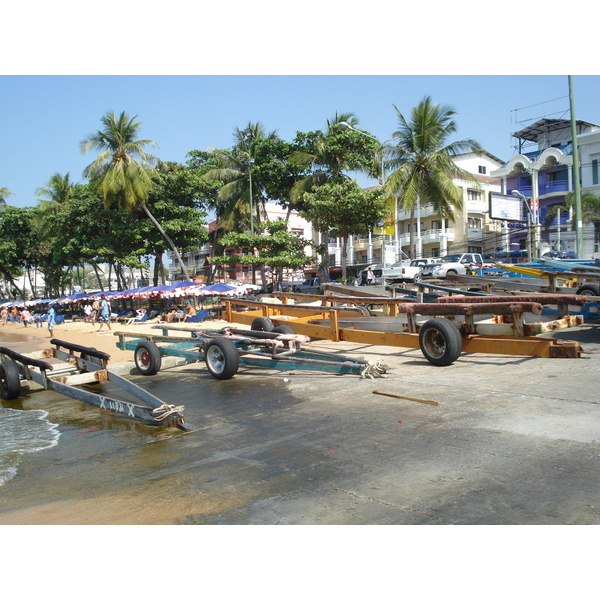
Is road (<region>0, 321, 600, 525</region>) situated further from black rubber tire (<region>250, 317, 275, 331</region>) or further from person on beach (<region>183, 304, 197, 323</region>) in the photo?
person on beach (<region>183, 304, 197, 323</region>)

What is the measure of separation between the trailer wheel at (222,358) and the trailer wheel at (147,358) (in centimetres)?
147

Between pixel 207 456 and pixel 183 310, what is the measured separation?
2728 centimetres

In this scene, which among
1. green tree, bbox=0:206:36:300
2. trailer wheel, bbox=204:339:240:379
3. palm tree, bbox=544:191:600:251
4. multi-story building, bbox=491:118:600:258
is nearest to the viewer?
trailer wheel, bbox=204:339:240:379

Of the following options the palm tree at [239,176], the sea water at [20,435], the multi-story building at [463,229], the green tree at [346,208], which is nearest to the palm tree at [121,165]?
the palm tree at [239,176]

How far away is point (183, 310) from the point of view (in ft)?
105

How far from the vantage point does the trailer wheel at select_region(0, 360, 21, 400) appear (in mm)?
8945

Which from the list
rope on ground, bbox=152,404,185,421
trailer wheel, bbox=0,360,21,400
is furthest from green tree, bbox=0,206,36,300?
rope on ground, bbox=152,404,185,421

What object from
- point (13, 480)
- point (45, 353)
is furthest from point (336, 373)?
point (45, 353)

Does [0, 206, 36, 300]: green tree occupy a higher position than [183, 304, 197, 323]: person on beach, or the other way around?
[0, 206, 36, 300]: green tree

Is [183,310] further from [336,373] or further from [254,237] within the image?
[336,373]

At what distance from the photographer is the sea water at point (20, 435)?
5.77 metres

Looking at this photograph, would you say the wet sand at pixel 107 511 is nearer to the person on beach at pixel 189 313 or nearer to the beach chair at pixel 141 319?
the person on beach at pixel 189 313

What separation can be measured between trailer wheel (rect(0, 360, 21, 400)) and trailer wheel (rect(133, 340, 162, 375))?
2.21 metres

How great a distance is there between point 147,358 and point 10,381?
2460 mm
